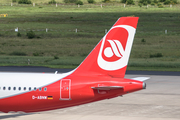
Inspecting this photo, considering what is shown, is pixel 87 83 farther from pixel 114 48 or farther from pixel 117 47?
pixel 117 47

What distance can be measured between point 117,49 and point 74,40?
7467cm

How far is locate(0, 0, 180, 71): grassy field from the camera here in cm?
6600

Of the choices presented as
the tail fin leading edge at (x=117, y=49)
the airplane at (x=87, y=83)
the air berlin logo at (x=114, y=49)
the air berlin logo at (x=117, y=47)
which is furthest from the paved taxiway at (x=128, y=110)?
the air berlin logo at (x=114, y=49)

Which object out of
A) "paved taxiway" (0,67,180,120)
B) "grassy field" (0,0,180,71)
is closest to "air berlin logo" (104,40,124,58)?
"paved taxiway" (0,67,180,120)

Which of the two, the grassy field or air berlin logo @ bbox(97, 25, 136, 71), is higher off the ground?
air berlin logo @ bbox(97, 25, 136, 71)

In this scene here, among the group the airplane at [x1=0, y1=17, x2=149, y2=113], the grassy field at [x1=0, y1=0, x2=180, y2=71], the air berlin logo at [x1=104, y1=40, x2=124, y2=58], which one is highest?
the air berlin logo at [x1=104, y1=40, x2=124, y2=58]

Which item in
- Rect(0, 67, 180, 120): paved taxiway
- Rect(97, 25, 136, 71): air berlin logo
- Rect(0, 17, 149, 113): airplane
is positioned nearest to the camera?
Rect(0, 17, 149, 113): airplane

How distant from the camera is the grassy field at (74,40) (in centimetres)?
6600

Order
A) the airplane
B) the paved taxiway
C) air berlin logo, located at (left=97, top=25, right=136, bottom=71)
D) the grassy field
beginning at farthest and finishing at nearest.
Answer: the grassy field → the paved taxiway → air berlin logo, located at (left=97, top=25, right=136, bottom=71) → the airplane

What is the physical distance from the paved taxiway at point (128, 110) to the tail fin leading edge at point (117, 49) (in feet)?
17.2

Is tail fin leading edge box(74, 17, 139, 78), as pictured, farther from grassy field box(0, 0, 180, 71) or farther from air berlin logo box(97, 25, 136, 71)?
grassy field box(0, 0, 180, 71)

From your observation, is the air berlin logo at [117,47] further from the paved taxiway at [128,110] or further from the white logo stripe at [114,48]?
the paved taxiway at [128,110]

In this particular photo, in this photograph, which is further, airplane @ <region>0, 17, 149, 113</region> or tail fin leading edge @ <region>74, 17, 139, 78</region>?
tail fin leading edge @ <region>74, 17, 139, 78</region>

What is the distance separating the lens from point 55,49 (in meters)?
84.5
